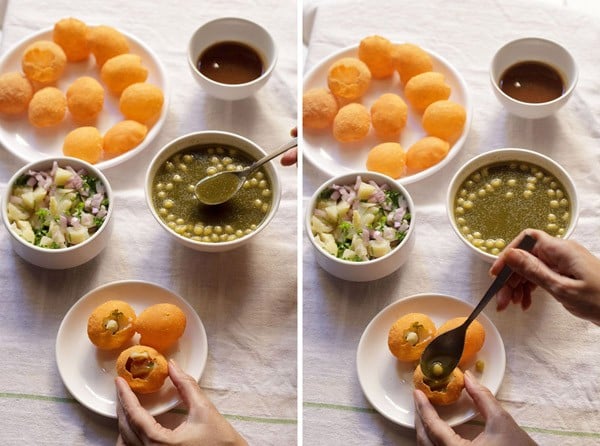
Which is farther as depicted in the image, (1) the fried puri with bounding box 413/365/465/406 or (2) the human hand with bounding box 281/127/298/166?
(2) the human hand with bounding box 281/127/298/166

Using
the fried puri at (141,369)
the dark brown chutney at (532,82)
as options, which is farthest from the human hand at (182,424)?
the dark brown chutney at (532,82)

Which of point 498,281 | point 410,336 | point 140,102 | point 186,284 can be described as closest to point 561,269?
point 498,281

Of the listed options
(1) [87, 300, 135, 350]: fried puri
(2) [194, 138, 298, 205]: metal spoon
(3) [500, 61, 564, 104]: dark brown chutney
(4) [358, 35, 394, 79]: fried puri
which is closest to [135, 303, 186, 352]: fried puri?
(1) [87, 300, 135, 350]: fried puri

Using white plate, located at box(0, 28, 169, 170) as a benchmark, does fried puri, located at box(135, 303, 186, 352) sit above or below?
below

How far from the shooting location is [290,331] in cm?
87

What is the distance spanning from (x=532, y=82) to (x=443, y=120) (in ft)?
0.42

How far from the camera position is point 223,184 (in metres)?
0.87

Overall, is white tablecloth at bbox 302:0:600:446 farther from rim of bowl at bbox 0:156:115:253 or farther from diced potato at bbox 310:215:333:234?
rim of bowl at bbox 0:156:115:253

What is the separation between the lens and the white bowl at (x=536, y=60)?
3.06 feet

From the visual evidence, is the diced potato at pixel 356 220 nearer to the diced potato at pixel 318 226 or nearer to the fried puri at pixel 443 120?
the diced potato at pixel 318 226

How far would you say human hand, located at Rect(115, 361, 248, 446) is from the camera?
779 mm

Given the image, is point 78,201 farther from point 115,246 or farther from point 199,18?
point 199,18

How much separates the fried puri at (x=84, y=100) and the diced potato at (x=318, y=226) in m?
0.30

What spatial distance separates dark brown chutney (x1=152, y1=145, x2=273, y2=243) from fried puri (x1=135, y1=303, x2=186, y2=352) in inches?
3.3
